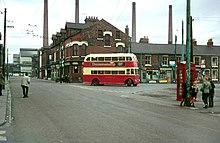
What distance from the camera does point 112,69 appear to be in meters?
45.2

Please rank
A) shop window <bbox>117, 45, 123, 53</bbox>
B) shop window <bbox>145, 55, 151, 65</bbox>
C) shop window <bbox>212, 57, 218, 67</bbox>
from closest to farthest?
1. shop window <bbox>117, 45, 123, 53</bbox>
2. shop window <bbox>145, 55, 151, 65</bbox>
3. shop window <bbox>212, 57, 218, 67</bbox>

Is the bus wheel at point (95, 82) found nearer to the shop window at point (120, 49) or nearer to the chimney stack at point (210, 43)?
the shop window at point (120, 49)

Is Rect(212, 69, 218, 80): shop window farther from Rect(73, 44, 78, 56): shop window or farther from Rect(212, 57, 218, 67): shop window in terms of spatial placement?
Rect(73, 44, 78, 56): shop window

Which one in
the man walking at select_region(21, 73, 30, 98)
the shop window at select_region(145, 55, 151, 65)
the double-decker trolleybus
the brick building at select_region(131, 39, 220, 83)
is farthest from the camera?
the shop window at select_region(145, 55, 151, 65)

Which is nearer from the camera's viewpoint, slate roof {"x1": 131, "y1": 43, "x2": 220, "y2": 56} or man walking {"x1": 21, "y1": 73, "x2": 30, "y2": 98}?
man walking {"x1": 21, "y1": 73, "x2": 30, "y2": 98}

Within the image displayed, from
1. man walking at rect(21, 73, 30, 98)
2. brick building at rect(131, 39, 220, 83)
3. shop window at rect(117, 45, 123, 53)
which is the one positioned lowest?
man walking at rect(21, 73, 30, 98)

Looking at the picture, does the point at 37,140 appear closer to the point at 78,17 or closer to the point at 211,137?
the point at 211,137

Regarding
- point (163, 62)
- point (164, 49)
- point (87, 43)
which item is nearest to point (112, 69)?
point (87, 43)

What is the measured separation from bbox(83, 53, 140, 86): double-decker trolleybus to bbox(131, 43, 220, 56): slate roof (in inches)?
747

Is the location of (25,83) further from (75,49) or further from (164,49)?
(164,49)

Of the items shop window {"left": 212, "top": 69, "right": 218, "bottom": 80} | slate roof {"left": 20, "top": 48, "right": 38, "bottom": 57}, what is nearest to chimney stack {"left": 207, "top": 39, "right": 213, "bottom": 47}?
shop window {"left": 212, "top": 69, "right": 218, "bottom": 80}

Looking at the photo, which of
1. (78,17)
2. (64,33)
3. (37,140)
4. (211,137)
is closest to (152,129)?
(211,137)

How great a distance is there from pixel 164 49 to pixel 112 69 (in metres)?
24.8

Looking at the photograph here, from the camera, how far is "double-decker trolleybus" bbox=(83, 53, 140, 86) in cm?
4422
